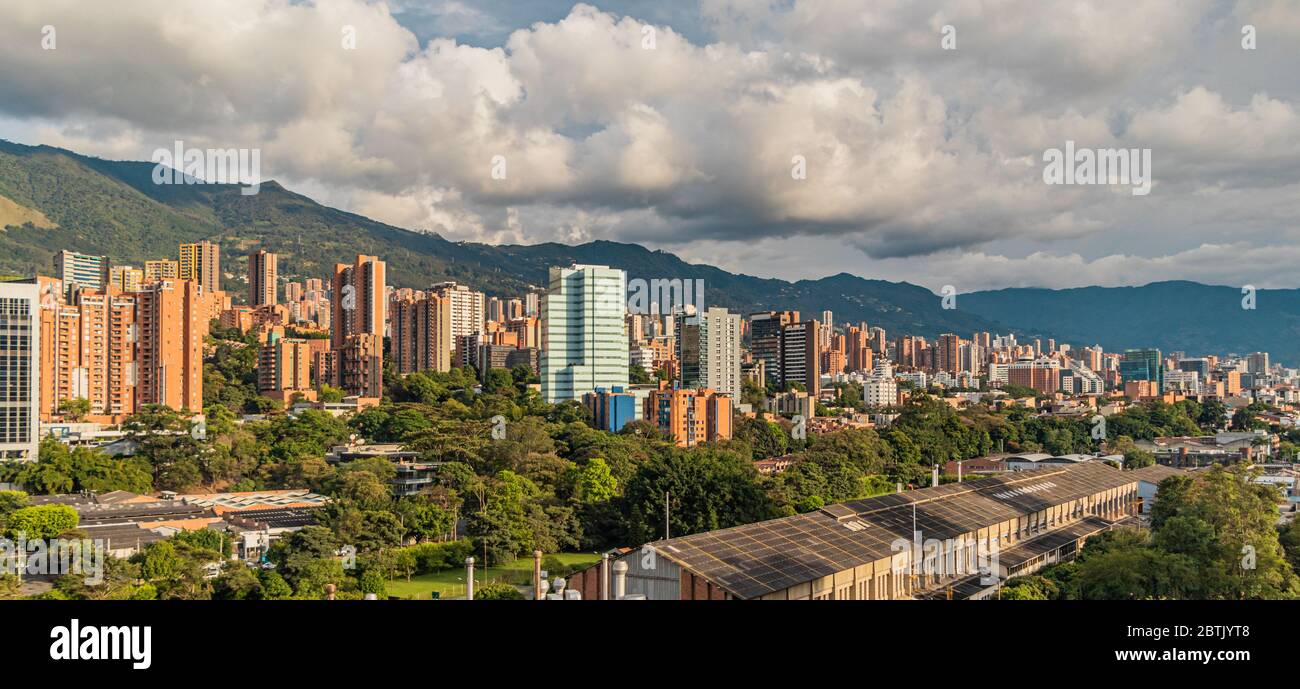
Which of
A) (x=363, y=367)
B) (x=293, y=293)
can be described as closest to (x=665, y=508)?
(x=363, y=367)

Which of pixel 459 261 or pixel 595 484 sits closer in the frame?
pixel 595 484

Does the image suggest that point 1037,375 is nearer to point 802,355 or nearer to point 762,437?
point 802,355

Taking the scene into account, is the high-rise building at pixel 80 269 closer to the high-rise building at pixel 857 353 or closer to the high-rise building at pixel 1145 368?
the high-rise building at pixel 857 353

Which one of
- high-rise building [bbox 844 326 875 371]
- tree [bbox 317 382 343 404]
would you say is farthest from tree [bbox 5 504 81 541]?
high-rise building [bbox 844 326 875 371]

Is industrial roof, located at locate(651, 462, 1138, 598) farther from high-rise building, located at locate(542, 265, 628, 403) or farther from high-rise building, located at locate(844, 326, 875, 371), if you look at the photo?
high-rise building, located at locate(844, 326, 875, 371)

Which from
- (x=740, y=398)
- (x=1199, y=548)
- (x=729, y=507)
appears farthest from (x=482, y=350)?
(x=1199, y=548)
